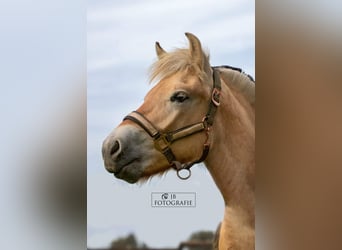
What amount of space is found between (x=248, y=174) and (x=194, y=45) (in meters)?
0.58

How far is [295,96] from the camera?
1769mm

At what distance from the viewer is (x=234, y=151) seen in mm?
1793

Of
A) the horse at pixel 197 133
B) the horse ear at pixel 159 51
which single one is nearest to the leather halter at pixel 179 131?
the horse at pixel 197 133

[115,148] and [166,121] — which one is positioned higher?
[166,121]

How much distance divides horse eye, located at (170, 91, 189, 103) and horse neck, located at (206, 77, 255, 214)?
16cm

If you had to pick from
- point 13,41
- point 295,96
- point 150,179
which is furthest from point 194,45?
point 13,41

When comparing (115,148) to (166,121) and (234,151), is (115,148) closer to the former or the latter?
(166,121)

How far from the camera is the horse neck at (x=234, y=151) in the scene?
1773 mm

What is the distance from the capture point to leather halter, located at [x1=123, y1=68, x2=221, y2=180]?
67.3 inches

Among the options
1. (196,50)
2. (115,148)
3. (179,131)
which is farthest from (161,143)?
(196,50)

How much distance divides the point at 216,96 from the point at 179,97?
158 mm

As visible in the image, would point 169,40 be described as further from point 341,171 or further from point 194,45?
point 341,171

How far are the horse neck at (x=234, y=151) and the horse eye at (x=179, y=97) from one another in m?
0.16

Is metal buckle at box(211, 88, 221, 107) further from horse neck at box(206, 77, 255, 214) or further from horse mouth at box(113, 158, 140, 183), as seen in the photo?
horse mouth at box(113, 158, 140, 183)
